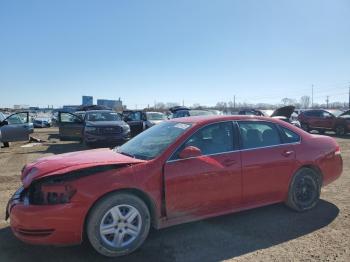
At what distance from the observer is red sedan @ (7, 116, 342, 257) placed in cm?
404

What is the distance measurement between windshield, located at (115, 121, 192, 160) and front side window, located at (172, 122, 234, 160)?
188 mm

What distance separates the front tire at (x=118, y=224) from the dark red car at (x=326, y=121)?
20.7 m

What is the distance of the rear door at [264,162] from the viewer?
5.16 meters

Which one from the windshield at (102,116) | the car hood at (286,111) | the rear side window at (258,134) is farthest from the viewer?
the car hood at (286,111)

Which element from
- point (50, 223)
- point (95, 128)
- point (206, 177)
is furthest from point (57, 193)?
point (95, 128)

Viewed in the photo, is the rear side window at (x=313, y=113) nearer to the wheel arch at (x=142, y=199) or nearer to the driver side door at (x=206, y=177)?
the driver side door at (x=206, y=177)

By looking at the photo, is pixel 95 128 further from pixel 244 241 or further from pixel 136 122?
pixel 244 241

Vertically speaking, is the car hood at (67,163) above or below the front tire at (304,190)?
above

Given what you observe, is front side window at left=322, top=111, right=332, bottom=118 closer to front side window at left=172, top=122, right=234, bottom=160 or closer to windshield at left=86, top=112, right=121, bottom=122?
windshield at left=86, top=112, right=121, bottom=122

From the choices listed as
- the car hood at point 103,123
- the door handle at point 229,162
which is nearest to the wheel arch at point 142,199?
the door handle at point 229,162

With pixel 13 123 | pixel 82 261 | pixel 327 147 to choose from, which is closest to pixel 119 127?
pixel 13 123

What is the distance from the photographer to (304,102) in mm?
119125

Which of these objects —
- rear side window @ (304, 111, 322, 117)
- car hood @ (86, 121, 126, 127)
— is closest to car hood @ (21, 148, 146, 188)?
car hood @ (86, 121, 126, 127)

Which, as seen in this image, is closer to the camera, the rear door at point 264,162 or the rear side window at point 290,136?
the rear door at point 264,162
